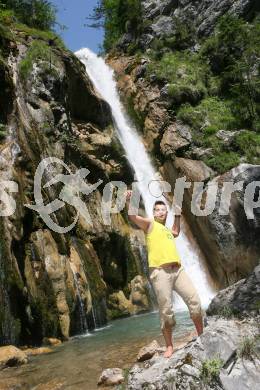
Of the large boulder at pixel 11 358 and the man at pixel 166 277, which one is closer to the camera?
the man at pixel 166 277

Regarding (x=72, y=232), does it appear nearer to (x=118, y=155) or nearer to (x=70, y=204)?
(x=70, y=204)

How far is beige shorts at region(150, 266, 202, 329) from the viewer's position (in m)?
5.71

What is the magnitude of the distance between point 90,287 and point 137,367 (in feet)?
32.9

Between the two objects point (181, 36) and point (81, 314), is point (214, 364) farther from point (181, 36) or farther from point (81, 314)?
point (181, 36)

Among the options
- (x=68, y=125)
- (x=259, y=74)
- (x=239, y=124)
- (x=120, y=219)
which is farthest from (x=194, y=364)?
(x=259, y=74)

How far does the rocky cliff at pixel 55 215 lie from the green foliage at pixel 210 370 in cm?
775

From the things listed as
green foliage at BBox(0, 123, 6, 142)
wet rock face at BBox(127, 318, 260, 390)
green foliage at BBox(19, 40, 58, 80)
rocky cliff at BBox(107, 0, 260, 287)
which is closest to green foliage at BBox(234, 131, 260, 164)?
rocky cliff at BBox(107, 0, 260, 287)

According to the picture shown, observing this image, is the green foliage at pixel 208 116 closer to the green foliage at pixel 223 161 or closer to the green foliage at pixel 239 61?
the green foliage at pixel 239 61

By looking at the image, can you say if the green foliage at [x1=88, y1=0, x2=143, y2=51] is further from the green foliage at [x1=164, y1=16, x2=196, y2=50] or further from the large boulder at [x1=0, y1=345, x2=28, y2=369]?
the large boulder at [x1=0, y1=345, x2=28, y2=369]

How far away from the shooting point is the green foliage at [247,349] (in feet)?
16.1

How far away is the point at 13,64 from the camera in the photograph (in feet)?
65.8

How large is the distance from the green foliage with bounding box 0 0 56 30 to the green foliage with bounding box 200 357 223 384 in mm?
28626

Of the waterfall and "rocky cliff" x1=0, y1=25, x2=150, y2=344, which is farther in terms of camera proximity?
the waterfall

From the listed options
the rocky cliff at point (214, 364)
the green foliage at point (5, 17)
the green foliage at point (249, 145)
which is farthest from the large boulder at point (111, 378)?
the green foliage at point (5, 17)
